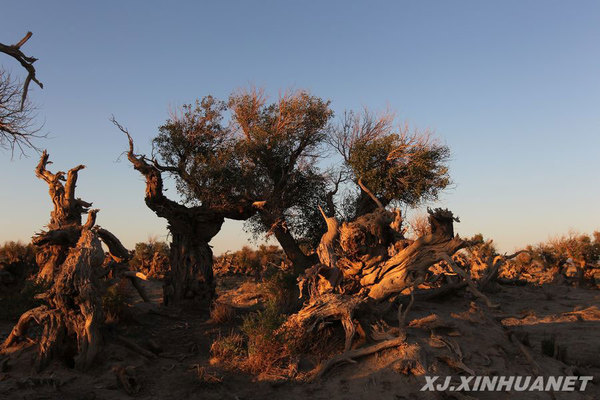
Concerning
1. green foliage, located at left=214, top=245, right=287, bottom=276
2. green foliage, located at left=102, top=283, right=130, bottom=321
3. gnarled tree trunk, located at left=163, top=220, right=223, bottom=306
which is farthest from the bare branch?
green foliage, located at left=214, top=245, right=287, bottom=276

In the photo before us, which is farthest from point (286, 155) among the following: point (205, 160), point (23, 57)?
point (23, 57)

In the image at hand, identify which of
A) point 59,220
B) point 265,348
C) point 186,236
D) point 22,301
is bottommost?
point 265,348

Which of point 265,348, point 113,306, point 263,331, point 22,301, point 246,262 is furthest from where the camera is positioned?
point 246,262

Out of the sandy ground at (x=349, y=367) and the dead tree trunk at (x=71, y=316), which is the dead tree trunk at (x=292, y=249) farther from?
the dead tree trunk at (x=71, y=316)

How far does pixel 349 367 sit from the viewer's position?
33.8ft

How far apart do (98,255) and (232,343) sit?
414 cm

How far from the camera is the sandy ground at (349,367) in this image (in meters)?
9.21

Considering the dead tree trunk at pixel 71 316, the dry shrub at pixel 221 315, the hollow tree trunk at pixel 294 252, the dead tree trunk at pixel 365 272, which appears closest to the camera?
the dead tree trunk at pixel 71 316

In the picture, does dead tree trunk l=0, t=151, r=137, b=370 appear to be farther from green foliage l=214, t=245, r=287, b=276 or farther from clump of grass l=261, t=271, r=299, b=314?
green foliage l=214, t=245, r=287, b=276

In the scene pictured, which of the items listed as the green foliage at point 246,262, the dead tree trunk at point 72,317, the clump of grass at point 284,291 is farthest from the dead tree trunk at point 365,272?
the green foliage at point 246,262

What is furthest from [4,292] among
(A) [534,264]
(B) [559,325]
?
(A) [534,264]

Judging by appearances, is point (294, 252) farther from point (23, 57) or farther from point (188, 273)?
point (23, 57)

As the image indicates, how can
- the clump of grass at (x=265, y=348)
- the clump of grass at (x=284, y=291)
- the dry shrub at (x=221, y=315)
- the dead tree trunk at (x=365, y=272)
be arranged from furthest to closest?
the clump of grass at (x=284, y=291), the dry shrub at (x=221, y=315), the dead tree trunk at (x=365, y=272), the clump of grass at (x=265, y=348)

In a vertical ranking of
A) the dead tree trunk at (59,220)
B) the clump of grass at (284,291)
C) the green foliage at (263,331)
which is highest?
the dead tree trunk at (59,220)
